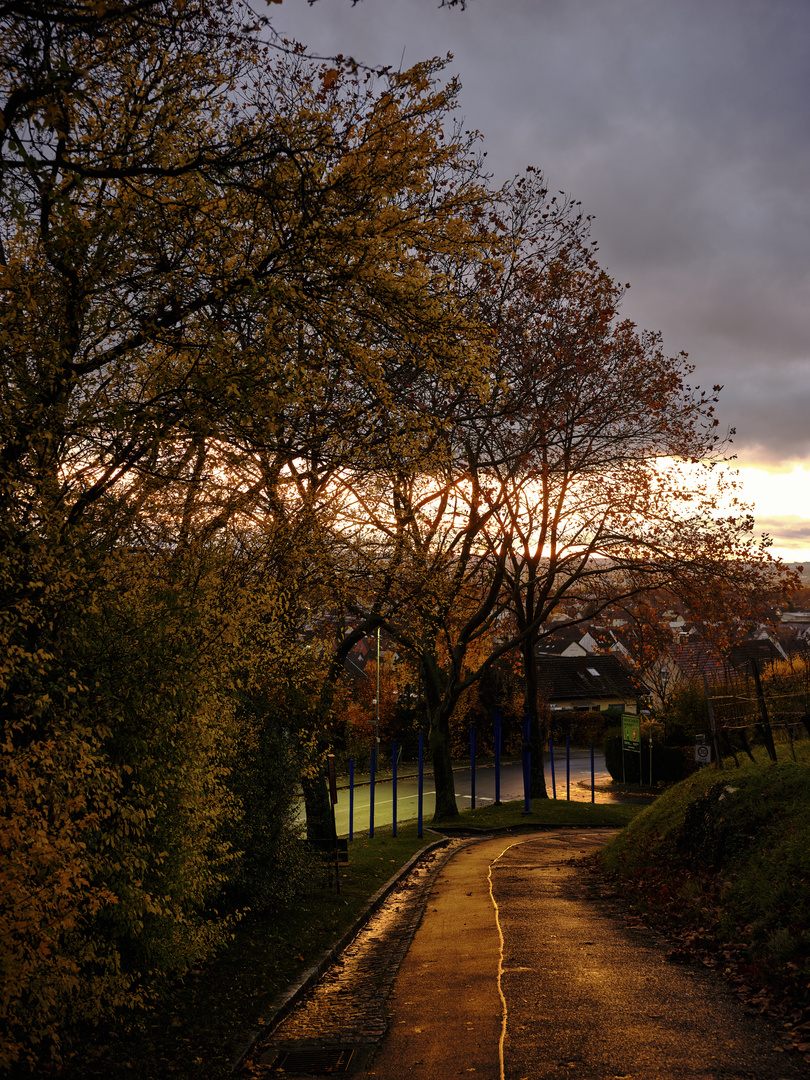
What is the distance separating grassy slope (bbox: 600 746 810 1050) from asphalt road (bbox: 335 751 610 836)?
13739 millimetres

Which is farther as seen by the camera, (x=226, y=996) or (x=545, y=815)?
(x=545, y=815)

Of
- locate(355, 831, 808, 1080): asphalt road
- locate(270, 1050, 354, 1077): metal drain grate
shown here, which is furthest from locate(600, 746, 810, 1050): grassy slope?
locate(270, 1050, 354, 1077): metal drain grate

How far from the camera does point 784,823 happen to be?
9.07 metres

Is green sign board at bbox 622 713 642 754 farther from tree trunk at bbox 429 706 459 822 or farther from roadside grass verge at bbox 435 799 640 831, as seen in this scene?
tree trunk at bbox 429 706 459 822

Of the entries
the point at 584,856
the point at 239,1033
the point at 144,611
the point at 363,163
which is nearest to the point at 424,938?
the point at 239,1033

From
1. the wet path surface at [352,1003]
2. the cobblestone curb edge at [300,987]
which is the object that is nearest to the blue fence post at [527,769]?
the cobblestone curb edge at [300,987]

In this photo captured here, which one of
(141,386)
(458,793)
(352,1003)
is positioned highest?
(141,386)

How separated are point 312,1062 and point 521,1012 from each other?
1610 mm

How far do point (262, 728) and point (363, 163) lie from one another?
6.56m

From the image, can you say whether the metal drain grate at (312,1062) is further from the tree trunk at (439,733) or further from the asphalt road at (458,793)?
the asphalt road at (458,793)

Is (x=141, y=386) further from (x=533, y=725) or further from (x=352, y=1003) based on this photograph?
(x=533, y=725)

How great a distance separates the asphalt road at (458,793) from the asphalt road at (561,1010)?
15.6 m

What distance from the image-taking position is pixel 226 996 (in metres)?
7.30

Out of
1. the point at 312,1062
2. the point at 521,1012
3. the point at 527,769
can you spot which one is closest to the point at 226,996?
the point at 312,1062
